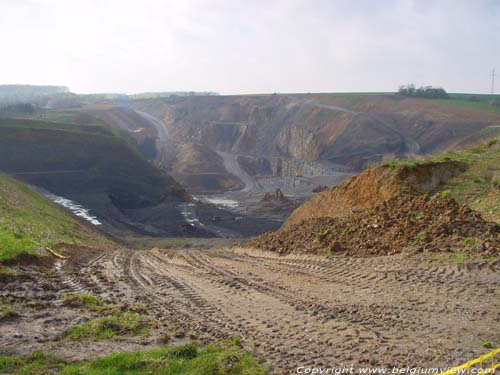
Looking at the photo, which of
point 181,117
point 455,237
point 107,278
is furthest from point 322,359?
point 181,117

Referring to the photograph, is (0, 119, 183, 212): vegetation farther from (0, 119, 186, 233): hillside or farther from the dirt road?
the dirt road

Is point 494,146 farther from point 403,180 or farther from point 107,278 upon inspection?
point 107,278

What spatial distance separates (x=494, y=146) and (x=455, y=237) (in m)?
12.0

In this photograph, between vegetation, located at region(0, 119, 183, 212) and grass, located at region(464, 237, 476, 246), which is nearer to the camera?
grass, located at region(464, 237, 476, 246)

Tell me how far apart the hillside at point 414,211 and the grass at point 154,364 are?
5900mm

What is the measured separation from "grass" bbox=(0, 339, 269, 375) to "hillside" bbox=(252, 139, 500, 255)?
19.4ft

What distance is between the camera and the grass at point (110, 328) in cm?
678

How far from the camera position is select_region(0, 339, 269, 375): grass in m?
5.44

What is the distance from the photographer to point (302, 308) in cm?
785

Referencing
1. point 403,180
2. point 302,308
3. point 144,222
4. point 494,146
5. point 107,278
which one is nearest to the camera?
point 302,308

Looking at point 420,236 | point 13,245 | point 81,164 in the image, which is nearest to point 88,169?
point 81,164

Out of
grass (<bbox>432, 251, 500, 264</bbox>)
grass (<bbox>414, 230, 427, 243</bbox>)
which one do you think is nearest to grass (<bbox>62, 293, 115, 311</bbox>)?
grass (<bbox>432, 251, 500, 264</bbox>)

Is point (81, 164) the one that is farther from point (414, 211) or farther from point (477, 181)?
point (414, 211)

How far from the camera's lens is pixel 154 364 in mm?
5629
